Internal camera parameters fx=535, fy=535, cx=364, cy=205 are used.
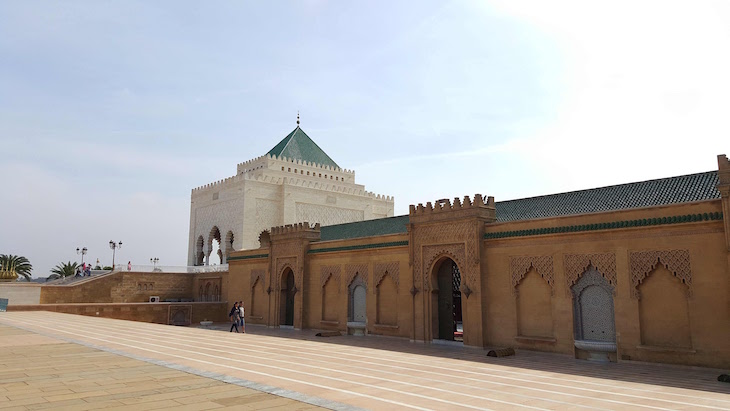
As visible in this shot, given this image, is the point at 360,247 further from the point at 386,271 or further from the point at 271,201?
the point at 271,201

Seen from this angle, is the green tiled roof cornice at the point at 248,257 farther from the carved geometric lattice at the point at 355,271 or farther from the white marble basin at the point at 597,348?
the white marble basin at the point at 597,348

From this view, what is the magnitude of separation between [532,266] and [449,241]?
2520mm

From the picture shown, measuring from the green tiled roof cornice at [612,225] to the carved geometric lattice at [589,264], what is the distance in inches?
23.5

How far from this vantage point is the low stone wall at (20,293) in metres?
24.4

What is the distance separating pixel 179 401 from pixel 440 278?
10749 mm

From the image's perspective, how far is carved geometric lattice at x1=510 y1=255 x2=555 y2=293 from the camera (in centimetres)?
1265

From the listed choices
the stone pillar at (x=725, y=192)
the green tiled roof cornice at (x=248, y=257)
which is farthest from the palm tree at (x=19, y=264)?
the stone pillar at (x=725, y=192)

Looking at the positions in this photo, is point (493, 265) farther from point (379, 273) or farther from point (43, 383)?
point (43, 383)

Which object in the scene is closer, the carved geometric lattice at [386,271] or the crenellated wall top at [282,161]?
the carved geometric lattice at [386,271]

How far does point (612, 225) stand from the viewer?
11.6 m

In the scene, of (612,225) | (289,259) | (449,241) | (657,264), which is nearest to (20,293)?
(289,259)

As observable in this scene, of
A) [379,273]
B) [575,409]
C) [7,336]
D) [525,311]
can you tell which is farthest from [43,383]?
[379,273]

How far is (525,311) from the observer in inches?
518

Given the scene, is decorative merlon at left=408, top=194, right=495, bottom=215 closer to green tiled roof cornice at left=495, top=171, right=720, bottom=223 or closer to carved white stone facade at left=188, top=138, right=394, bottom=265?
green tiled roof cornice at left=495, top=171, right=720, bottom=223
